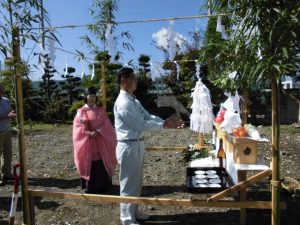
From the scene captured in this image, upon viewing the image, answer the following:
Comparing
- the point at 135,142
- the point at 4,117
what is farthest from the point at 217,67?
the point at 4,117

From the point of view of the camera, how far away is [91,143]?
5.91 m

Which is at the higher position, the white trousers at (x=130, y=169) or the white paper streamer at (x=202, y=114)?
the white paper streamer at (x=202, y=114)

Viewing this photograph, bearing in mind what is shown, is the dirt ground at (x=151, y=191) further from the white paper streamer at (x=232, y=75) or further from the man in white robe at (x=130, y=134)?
the white paper streamer at (x=232, y=75)

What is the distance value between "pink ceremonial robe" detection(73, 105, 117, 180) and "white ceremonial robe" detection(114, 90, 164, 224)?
1.57 m

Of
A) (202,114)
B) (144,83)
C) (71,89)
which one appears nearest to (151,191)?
(202,114)

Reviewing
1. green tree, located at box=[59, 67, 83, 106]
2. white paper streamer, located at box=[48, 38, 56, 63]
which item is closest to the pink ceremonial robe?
white paper streamer, located at box=[48, 38, 56, 63]

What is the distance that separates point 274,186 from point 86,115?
3.18 meters

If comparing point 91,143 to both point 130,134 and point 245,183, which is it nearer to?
point 130,134

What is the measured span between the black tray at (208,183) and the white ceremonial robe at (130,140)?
0.56 m

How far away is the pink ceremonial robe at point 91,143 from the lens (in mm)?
5891

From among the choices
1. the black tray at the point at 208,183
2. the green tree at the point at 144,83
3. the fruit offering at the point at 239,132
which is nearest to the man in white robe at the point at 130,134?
the black tray at the point at 208,183

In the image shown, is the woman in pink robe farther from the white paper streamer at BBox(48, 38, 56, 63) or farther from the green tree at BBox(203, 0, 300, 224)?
the green tree at BBox(203, 0, 300, 224)

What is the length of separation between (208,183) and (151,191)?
2.09m

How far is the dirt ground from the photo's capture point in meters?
4.88
